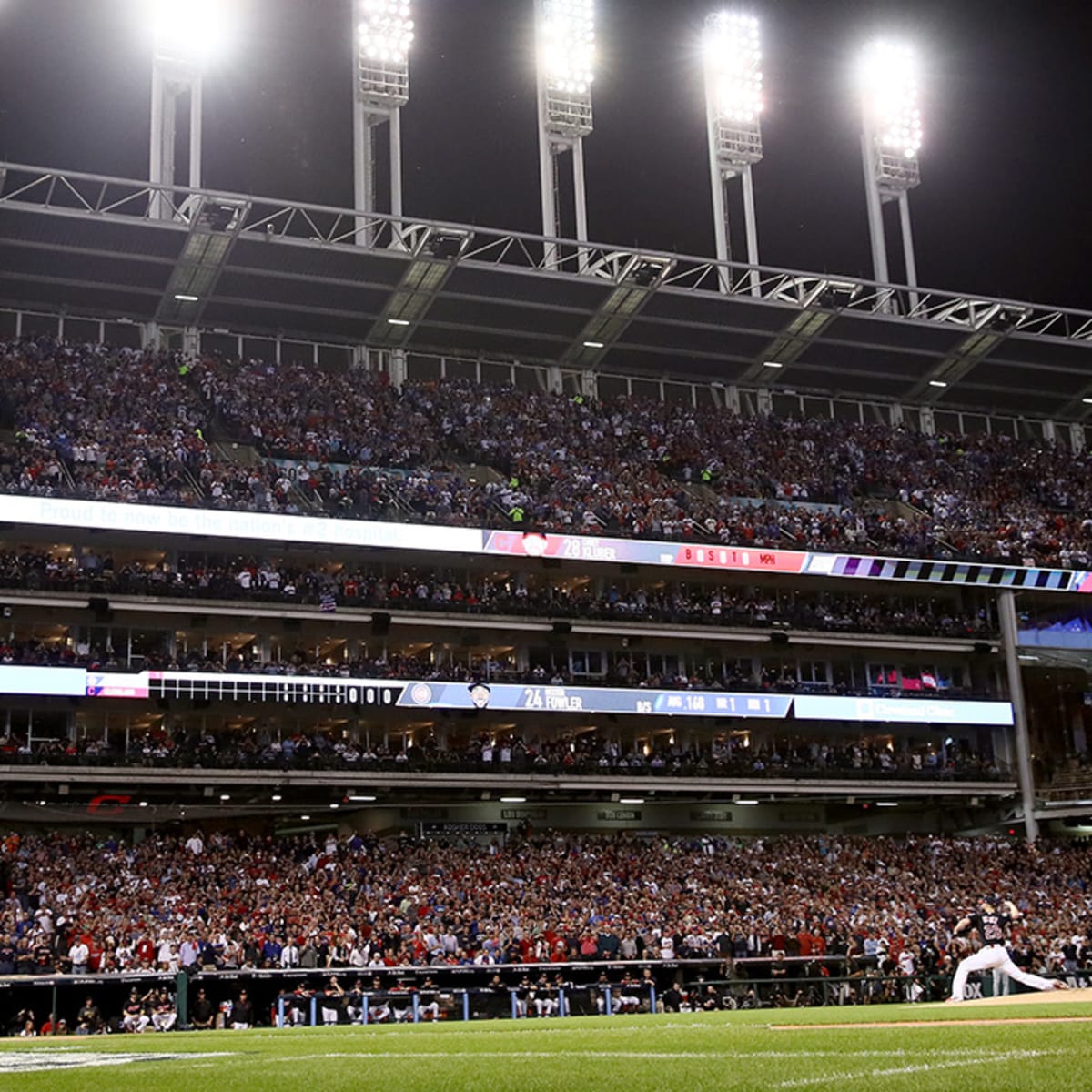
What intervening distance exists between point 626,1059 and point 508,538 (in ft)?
112

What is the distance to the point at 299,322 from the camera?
5406 cm

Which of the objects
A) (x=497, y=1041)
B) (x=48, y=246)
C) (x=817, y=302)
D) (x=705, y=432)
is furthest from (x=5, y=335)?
(x=497, y=1041)

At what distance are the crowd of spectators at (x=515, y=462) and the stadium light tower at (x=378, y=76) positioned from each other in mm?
7226

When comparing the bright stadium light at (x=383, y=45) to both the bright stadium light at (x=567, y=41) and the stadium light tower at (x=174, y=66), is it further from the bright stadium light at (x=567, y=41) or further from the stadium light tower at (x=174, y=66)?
the bright stadium light at (x=567, y=41)

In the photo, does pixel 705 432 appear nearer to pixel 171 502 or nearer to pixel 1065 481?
pixel 1065 481

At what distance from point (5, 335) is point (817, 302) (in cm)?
2944

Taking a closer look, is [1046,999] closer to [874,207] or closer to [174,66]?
[174,66]

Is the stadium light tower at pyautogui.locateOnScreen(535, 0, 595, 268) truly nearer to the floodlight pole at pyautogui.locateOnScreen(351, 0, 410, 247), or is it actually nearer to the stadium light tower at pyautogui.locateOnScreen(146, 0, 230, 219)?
the floodlight pole at pyautogui.locateOnScreen(351, 0, 410, 247)

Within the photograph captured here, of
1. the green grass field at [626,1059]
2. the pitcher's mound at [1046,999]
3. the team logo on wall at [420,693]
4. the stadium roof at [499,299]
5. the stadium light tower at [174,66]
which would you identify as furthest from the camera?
the stadium roof at [499,299]

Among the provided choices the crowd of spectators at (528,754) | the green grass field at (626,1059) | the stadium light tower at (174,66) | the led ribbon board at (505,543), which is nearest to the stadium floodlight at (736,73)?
the led ribbon board at (505,543)

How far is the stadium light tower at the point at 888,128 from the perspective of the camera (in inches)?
2197

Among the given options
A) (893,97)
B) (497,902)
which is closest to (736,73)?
(893,97)

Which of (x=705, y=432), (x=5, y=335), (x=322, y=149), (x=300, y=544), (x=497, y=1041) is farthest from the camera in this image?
(x=705, y=432)

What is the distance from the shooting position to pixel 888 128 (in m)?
56.3
